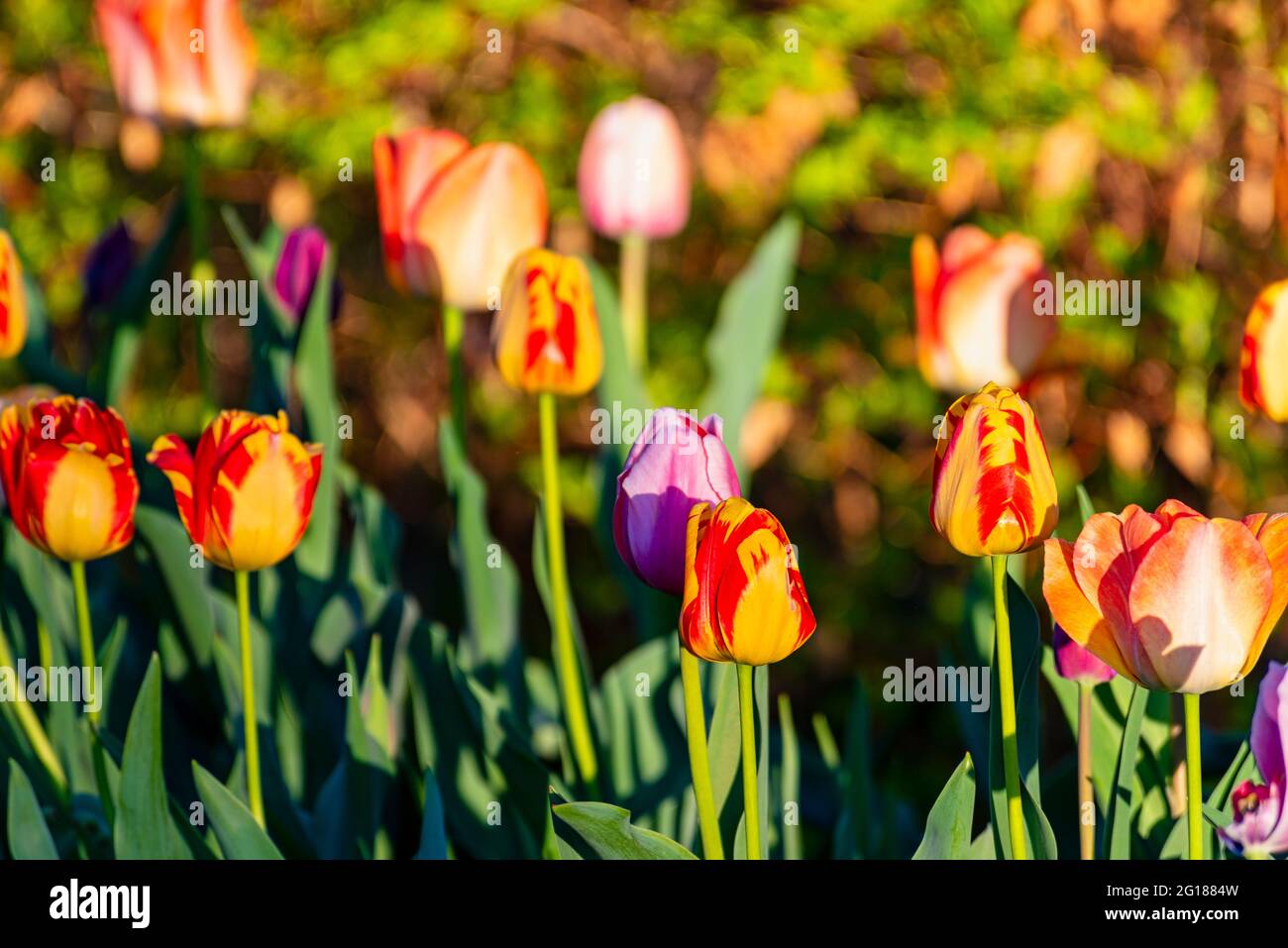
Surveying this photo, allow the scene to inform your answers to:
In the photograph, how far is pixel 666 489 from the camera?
78cm

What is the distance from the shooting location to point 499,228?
1.11 metres

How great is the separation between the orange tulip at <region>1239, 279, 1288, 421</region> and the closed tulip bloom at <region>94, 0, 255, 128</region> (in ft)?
3.10

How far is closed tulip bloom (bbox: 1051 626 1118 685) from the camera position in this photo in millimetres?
820

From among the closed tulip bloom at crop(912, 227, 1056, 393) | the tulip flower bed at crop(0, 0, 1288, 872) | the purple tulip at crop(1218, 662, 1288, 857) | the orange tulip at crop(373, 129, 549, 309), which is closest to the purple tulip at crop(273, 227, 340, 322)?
the tulip flower bed at crop(0, 0, 1288, 872)

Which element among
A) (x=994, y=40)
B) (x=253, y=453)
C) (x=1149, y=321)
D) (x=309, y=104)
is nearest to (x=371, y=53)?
(x=309, y=104)

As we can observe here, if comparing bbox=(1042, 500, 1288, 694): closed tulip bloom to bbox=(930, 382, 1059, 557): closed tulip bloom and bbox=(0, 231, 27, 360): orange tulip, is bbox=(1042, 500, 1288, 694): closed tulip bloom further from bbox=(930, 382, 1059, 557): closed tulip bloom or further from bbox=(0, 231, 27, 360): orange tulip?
bbox=(0, 231, 27, 360): orange tulip

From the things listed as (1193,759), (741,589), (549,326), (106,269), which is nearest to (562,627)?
(549,326)

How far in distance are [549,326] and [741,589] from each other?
1.12ft

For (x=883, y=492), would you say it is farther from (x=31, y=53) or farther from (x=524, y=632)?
(x=31, y=53)

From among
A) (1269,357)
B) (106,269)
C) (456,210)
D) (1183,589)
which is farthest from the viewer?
(106,269)

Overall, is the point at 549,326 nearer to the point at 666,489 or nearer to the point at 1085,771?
the point at 666,489

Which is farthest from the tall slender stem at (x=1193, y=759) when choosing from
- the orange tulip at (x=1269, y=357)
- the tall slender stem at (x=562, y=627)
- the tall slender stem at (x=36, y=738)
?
the tall slender stem at (x=36, y=738)

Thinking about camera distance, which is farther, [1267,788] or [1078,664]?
[1078,664]
